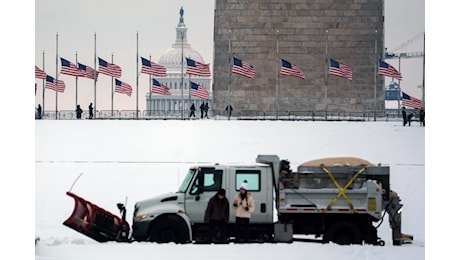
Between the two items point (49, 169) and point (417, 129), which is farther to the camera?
point (417, 129)

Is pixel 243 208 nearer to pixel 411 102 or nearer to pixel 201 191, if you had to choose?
pixel 201 191

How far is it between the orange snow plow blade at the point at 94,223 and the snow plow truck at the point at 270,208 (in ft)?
0.05

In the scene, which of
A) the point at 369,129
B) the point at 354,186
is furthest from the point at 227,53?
the point at 354,186

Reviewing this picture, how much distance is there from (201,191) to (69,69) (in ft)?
85.3

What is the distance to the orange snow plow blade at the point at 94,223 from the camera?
1878 cm

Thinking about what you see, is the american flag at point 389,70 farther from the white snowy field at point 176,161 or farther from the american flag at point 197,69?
the american flag at point 197,69

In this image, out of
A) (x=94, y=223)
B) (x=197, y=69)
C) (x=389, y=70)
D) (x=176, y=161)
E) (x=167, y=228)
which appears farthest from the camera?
(x=197, y=69)

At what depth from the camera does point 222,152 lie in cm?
3194

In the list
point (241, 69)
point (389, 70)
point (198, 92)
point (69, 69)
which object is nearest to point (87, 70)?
point (69, 69)

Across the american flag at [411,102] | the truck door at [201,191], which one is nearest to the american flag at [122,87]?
the american flag at [411,102]

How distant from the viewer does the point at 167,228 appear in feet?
60.1

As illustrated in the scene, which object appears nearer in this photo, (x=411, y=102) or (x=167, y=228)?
(x=167, y=228)

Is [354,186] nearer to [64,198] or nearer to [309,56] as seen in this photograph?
[64,198]
